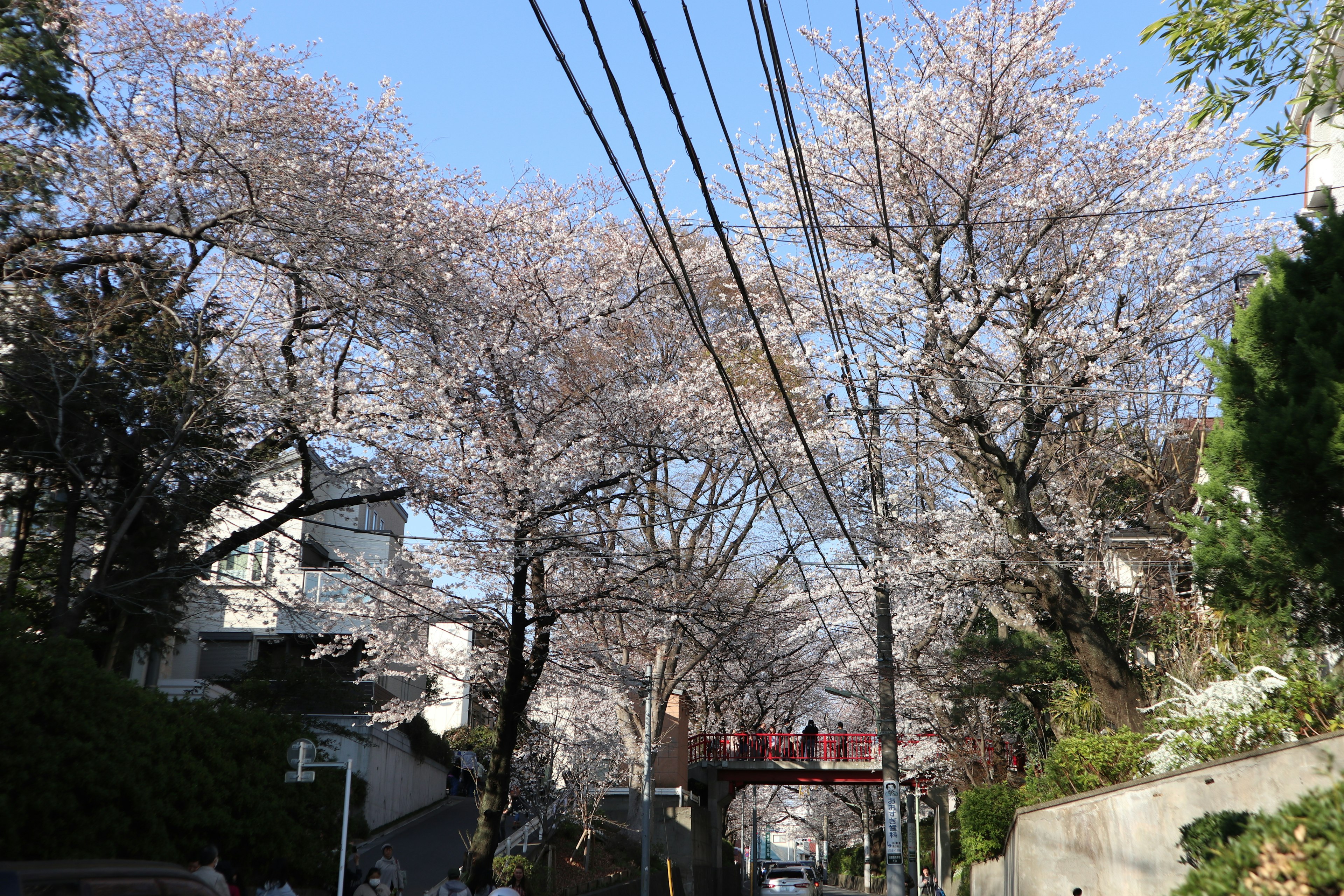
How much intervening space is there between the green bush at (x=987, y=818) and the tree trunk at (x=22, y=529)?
59.6 ft

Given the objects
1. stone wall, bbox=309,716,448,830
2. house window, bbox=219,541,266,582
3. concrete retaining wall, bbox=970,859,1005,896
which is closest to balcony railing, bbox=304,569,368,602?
house window, bbox=219,541,266,582

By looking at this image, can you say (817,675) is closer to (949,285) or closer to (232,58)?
(949,285)

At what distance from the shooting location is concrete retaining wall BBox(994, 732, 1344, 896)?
29.0ft

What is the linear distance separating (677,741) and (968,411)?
19.9m

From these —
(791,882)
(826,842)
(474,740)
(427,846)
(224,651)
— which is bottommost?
(826,842)

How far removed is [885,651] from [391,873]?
9.21 meters

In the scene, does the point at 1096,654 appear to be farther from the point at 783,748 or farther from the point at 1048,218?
the point at 783,748

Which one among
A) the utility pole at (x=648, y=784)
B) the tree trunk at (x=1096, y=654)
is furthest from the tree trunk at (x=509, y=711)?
the tree trunk at (x=1096, y=654)

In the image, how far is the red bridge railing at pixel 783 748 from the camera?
3472 cm

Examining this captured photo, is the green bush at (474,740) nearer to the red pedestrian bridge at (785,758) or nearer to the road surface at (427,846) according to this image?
the road surface at (427,846)

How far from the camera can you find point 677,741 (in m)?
31.6

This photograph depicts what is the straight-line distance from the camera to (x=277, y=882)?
1421 centimetres

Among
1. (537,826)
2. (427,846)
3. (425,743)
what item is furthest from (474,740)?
(537,826)

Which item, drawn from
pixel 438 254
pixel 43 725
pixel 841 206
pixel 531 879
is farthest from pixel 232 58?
pixel 531 879
